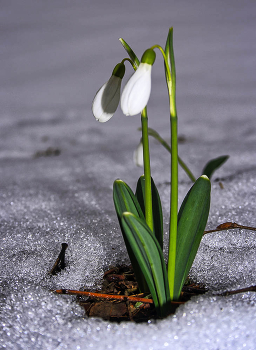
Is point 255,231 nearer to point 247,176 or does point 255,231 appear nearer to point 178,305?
point 178,305

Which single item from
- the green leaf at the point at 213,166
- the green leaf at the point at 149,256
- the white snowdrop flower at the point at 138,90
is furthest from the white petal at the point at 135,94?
the green leaf at the point at 213,166

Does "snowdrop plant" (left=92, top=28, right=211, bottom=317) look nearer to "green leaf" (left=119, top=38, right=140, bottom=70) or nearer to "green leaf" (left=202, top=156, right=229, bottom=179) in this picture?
"green leaf" (left=119, top=38, right=140, bottom=70)

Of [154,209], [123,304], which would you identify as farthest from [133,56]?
[123,304]

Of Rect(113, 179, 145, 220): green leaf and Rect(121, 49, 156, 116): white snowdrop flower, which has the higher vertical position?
Rect(121, 49, 156, 116): white snowdrop flower

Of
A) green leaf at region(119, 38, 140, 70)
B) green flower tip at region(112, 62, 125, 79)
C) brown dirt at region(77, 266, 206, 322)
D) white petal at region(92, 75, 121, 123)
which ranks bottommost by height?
brown dirt at region(77, 266, 206, 322)

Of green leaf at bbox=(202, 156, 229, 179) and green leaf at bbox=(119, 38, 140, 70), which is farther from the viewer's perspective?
green leaf at bbox=(202, 156, 229, 179)

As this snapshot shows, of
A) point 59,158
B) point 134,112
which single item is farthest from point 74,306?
point 59,158

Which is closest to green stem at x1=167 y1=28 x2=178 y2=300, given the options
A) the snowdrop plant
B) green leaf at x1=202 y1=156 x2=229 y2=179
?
the snowdrop plant
